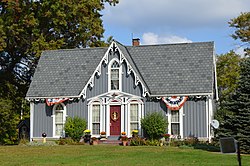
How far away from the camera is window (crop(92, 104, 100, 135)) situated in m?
30.1

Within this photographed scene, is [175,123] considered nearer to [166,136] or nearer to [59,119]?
[166,136]

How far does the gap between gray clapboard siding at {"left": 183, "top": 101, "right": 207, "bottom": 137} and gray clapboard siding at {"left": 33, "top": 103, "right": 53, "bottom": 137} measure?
9.07 m

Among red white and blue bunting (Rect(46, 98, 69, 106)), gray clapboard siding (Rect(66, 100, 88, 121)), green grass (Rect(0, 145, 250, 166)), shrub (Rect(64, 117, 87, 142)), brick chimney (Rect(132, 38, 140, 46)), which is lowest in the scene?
green grass (Rect(0, 145, 250, 166))

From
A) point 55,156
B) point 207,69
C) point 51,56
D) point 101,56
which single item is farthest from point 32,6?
point 55,156

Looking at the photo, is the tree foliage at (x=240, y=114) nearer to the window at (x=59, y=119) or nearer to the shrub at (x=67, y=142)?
the shrub at (x=67, y=142)

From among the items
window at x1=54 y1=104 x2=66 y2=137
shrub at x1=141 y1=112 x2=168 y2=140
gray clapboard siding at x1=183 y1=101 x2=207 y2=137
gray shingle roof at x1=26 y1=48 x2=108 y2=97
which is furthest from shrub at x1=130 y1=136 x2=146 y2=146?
window at x1=54 y1=104 x2=66 y2=137

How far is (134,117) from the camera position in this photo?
29594 millimetres

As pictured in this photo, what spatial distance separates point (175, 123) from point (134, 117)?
2.65 meters

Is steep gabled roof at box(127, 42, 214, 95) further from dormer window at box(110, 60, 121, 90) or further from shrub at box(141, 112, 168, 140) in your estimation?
shrub at box(141, 112, 168, 140)

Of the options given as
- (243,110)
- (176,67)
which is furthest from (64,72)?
(243,110)

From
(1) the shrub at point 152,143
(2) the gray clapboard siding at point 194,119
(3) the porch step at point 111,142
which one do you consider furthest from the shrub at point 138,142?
(2) the gray clapboard siding at point 194,119

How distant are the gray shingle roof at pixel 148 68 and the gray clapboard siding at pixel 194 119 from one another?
34.2 inches

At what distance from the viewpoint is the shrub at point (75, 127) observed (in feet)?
96.1

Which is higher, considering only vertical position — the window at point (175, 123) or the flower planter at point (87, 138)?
the window at point (175, 123)
